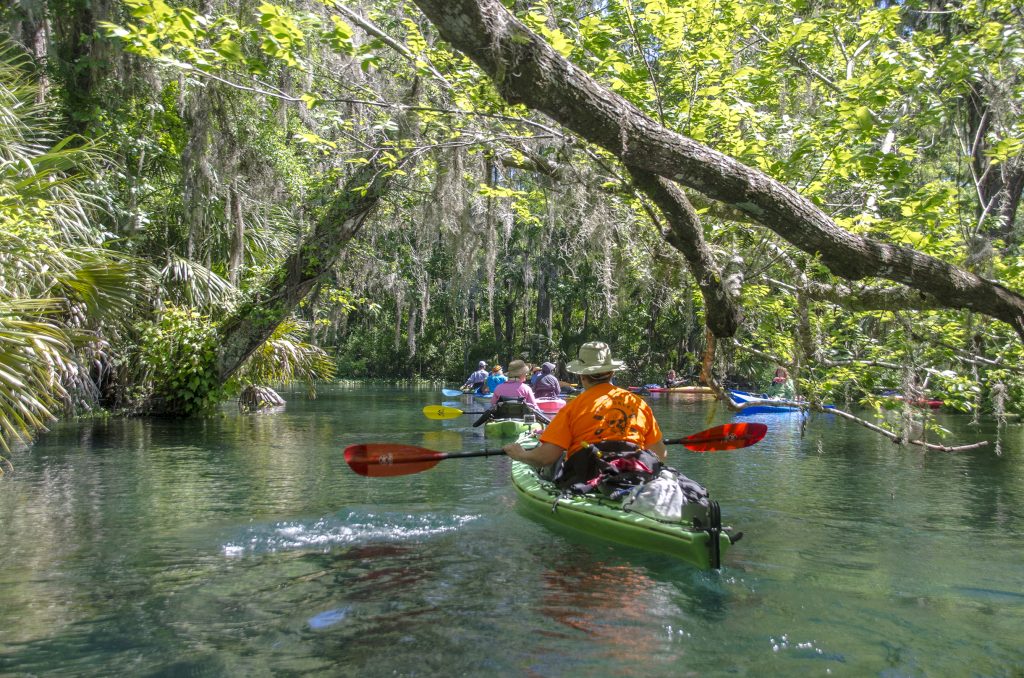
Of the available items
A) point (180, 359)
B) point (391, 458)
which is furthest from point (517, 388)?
point (391, 458)

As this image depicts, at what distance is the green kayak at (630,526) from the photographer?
18.5ft

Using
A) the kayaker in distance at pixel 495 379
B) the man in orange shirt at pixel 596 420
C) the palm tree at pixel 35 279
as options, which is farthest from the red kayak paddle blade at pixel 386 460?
the kayaker in distance at pixel 495 379

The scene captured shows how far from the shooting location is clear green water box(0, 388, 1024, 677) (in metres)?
4.31

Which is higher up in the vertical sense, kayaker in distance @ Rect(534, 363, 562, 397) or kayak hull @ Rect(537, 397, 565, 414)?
kayaker in distance @ Rect(534, 363, 562, 397)

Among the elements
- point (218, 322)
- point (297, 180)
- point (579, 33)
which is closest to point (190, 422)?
point (218, 322)

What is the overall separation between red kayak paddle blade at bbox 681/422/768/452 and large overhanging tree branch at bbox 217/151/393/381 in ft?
23.3

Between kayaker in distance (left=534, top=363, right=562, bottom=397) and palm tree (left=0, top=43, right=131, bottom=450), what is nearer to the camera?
palm tree (left=0, top=43, right=131, bottom=450)

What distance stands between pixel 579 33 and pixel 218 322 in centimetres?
1044

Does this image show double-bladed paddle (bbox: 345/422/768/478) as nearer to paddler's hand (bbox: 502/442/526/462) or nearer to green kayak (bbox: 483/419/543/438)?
paddler's hand (bbox: 502/442/526/462)

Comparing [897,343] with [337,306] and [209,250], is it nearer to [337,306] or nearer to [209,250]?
[209,250]

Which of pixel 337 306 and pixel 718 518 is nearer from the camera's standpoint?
pixel 718 518

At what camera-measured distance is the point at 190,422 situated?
16.2 m

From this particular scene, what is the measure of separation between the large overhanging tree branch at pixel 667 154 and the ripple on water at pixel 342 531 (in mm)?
3711

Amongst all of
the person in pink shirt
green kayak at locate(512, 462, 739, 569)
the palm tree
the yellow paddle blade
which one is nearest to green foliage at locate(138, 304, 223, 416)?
the palm tree
